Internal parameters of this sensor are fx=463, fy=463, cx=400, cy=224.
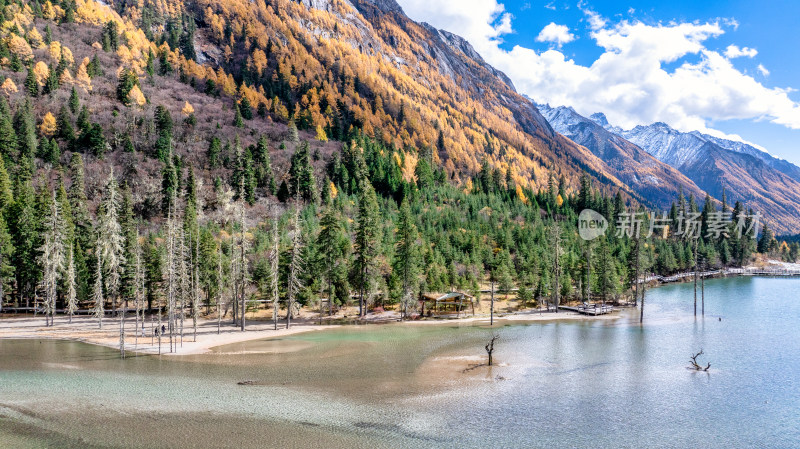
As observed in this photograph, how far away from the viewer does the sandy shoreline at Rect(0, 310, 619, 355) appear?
50125 mm

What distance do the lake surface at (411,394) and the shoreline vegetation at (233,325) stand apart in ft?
10.4

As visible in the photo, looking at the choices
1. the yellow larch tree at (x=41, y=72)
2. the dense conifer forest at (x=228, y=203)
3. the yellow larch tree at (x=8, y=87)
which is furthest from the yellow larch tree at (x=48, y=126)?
the yellow larch tree at (x=41, y=72)

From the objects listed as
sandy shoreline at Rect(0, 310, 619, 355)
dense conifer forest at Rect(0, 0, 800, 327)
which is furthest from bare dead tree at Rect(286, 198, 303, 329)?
sandy shoreline at Rect(0, 310, 619, 355)

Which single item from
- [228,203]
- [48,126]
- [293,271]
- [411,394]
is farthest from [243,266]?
[48,126]

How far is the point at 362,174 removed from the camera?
12850cm

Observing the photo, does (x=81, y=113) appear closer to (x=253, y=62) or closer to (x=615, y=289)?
(x=253, y=62)

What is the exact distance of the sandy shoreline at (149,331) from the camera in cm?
5012

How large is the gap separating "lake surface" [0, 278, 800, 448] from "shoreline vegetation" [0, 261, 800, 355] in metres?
3.16

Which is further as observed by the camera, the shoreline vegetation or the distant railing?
the distant railing

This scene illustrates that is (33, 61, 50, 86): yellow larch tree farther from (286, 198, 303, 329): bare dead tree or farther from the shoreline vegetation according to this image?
(286, 198, 303, 329): bare dead tree

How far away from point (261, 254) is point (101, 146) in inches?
2265

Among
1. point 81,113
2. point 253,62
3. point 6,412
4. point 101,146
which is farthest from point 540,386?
point 253,62

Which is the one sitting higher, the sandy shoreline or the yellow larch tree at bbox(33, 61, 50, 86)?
the yellow larch tree at bbox(33, 61, 50, 86)

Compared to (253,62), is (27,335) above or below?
below
